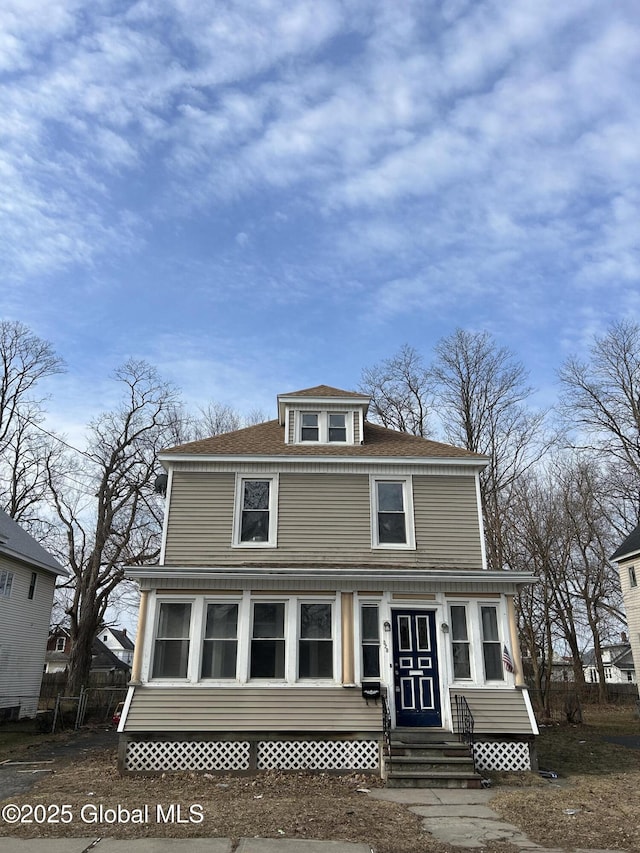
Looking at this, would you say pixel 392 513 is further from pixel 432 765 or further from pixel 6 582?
pixel 6 582

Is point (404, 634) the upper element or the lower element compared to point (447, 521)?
lower

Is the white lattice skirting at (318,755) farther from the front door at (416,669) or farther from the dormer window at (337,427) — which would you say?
the dormer window at (337,427)

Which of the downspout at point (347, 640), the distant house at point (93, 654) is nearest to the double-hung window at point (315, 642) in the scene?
the downspout at point (347, 640)

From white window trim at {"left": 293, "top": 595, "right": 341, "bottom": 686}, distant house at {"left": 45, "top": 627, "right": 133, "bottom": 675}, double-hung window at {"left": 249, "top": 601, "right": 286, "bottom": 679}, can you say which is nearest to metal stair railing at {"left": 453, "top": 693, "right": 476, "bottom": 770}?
white window trim at {"left": 293, "top": 595, "right": 341, "bottom": 686}

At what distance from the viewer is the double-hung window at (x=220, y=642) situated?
1151 centimetres

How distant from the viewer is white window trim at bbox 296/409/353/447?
47.4 ft

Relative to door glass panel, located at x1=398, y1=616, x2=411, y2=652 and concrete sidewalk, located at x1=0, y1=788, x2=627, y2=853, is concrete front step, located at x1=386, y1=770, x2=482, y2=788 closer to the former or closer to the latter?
concrete sidewalk, located at x1=0, y1=788, x2=627, y2=853

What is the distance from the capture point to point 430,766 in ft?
33.0

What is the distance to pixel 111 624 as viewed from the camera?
3172 centimetres

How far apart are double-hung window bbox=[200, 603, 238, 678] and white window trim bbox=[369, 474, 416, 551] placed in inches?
129

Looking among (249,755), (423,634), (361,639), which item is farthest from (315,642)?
(249,755)

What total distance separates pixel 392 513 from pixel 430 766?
489 cm

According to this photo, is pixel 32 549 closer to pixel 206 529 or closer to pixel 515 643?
pixel 206 529

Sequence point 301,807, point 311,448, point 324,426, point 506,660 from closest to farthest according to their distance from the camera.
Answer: point 301,807 → point 506,660 → point 311,448 → point 324,426
